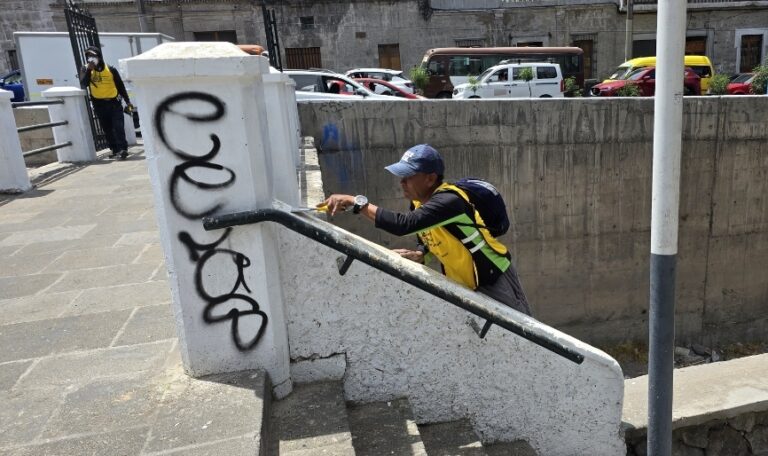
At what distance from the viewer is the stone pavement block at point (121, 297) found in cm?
352

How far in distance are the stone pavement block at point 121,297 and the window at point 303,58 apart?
2467 cm

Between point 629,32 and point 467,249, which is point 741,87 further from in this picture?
point 467,249

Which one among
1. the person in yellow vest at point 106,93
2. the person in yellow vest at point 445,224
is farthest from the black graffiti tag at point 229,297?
the person in yellow vest at point 106,93

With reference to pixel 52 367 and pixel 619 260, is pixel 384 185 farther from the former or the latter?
pixel 52 367

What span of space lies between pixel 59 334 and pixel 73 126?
7027 millimetres

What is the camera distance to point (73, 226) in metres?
5.45

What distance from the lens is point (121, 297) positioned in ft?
12.0

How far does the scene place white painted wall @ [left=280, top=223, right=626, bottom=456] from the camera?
2709mm

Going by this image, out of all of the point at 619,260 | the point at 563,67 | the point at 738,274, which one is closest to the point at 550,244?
the point at 619,260

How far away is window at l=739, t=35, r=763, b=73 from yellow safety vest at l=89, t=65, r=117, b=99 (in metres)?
31.1

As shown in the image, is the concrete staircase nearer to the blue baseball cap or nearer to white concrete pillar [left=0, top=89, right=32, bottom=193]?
the blue baseball cap

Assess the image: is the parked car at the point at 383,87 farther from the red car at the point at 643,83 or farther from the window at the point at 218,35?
the window at the point at 218,35

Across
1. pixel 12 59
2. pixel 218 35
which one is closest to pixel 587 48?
pixel 218 35

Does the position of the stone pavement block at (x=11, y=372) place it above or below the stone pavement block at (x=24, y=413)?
above
